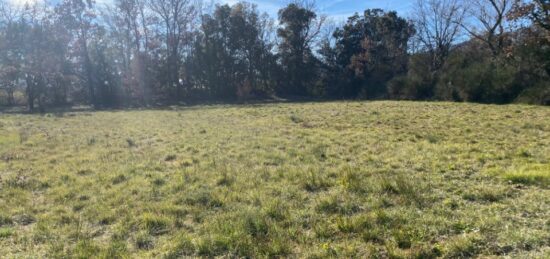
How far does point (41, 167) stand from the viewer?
8.84 metres

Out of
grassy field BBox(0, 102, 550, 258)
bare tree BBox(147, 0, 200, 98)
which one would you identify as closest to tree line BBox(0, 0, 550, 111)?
bare tree BBox(147, 0, 200, 98)

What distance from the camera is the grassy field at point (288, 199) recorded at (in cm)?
406

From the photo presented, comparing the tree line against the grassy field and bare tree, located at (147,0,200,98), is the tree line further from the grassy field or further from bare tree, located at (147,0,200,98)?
the grassy field

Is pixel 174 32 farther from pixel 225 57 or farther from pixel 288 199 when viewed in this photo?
pixel 288 199

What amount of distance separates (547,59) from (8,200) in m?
27.9

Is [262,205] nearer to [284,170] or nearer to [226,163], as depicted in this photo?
[284,170]

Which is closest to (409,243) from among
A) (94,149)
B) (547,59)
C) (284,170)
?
(284,170)

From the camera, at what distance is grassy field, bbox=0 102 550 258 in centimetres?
406

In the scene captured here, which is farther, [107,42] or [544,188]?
[107,42]

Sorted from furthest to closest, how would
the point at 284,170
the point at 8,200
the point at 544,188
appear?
1. the point at 284,170
2. the point at 8,200
3. the point at 544,188

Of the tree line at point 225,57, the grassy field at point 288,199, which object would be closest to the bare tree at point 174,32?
the tree line at point 225,57

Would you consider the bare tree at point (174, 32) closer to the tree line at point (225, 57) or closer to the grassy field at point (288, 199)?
the tree line at point (225, 57)

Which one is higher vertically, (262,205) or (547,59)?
(547,59)

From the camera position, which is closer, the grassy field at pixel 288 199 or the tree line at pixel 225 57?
the grassy field at pixel 288 199
